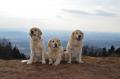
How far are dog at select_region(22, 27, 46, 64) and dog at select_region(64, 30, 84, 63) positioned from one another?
1001 millimetres

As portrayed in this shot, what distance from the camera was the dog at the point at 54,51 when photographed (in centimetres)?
1304

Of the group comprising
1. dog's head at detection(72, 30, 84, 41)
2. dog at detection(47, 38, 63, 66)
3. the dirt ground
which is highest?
dog's head at detection(72, 30, 84, 41)

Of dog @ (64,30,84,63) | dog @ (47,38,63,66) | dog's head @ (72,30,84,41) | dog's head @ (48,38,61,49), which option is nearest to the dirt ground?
dog @ (47,38,63,66)

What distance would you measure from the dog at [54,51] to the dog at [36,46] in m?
0.27

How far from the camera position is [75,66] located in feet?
42.2

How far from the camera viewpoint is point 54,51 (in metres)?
13.3

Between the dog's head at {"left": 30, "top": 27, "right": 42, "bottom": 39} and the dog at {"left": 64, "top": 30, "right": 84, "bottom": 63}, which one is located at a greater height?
the dog's head at {"left": 30, "top": 27, "right": 42, "bottom": 39}

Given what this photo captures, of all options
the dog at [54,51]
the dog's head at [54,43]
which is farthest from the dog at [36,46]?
the dog's head at [54,43]

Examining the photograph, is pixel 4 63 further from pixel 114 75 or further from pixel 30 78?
pixel 114 75

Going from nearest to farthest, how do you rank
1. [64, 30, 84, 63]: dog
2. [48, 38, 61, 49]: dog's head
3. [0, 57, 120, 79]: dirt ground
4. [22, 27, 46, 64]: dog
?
[0, 57, 120, 79]: dirt ground → [48, 38, 61, 49]: dog's head → [22, 27, 46, 64]: dog → [64, 30, 84, 63]: dog

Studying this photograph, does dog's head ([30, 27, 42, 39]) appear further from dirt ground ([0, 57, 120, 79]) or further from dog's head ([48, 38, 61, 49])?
dirt ground ([0, 57, 120, 79])

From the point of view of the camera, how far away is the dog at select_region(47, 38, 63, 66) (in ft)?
42.8

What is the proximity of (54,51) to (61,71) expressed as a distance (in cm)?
136

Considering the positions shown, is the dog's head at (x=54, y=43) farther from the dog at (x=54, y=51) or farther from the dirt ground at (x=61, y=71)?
the dirt ground at (x=61, y=71)
